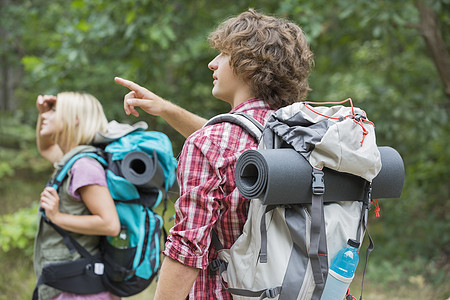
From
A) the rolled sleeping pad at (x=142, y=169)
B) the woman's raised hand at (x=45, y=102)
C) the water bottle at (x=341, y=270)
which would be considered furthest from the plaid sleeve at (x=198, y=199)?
the woman's raised hand at (x=45, y=102)

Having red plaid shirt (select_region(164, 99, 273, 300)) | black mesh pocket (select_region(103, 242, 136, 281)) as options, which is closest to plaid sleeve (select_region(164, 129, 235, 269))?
red plaid shirt (select_region(164, 99, 273, 300))

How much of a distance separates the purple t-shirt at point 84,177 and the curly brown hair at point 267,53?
3.48 ft

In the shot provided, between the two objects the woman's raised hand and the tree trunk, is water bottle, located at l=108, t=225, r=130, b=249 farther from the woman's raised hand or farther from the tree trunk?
the tree trunk

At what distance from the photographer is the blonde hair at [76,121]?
2.69m

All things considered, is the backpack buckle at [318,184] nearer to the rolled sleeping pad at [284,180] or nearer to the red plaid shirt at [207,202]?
the rolled sleeping pad at [284,180]

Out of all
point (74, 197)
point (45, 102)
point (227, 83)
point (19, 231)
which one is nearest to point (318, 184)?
point (227, 83)

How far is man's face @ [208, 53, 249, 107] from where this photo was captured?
169 cm

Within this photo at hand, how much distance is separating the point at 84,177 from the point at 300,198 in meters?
1.38

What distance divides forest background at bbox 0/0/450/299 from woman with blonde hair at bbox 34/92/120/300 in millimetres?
2218

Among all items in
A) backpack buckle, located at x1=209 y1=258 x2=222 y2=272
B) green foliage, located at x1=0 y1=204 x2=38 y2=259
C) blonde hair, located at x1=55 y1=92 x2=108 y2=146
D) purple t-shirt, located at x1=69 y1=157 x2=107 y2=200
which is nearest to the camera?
backpack buckle, located at x1=209 y1=258 x2=222 y2=272

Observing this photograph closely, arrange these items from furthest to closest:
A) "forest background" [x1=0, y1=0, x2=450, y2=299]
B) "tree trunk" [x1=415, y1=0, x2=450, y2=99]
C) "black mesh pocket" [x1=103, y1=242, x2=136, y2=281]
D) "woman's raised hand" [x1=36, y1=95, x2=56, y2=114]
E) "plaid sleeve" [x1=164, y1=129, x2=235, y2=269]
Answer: "tree trunk" [x1=415, y1=0, x2=450, y2=99] → "forest background" [x1=0, y1=0, x2=450, y2=299] → "woman's raised hand" [x1=36, y1=95, x2=56, y2=114] → "black mesh pocket" [x1=103, y1=242, x2=136, y2=281] → "plaid sleeve" [x1=164, y1=129, x2=235, y2=269]

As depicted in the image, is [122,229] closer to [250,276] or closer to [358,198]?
[250,276]

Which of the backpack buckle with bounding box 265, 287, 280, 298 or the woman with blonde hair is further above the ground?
the backpack buckle with bounding box 265, 287, 280, 298

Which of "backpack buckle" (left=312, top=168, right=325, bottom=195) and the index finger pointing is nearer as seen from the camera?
"backpack buckle" (left=312, top=168, right=325, bottom=195)
